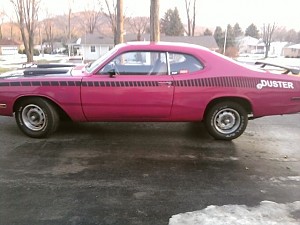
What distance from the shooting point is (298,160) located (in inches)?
186

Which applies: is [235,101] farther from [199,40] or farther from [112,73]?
[199,40]

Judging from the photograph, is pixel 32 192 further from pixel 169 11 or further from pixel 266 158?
pixel 169 11

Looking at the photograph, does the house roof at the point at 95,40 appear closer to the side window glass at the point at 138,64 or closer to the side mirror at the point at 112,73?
the side window glass at the point at 138,64

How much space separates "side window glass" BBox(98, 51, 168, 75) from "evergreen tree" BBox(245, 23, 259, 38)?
9751cm

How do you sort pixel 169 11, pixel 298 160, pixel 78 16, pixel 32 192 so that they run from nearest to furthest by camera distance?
pixel 32 192 → pixel 298 160 → pixel 169 11 → pixel 78 16

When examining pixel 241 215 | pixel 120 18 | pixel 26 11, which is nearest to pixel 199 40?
pixel 26 11

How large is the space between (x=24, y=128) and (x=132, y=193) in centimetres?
271

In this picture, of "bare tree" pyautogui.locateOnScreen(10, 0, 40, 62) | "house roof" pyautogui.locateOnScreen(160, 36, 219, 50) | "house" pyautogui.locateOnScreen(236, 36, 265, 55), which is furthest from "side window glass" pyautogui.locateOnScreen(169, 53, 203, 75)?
"house" pyautogui.locateOnScreen(236, 36, 265, 55)

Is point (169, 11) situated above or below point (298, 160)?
above

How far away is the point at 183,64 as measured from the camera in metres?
5.24

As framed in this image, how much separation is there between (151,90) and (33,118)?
6.66 feet

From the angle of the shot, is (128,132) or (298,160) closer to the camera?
(298,160)

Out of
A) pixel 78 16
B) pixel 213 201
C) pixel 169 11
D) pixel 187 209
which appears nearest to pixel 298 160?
pixel 213 201

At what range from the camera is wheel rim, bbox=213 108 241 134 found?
5449mm
